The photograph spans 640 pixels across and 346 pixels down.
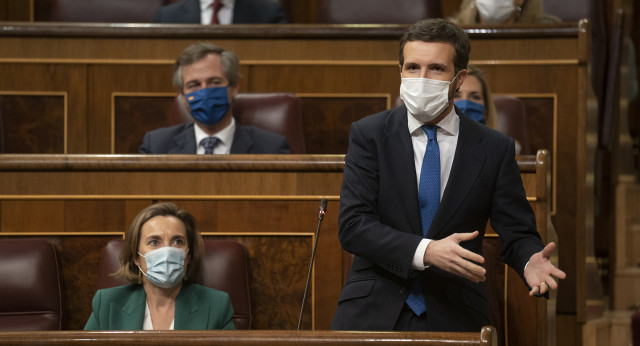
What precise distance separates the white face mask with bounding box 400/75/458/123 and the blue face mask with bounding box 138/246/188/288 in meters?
0.47

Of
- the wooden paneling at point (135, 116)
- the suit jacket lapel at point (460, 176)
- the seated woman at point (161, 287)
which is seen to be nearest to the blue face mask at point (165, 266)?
the seated woman at point (161, 287)

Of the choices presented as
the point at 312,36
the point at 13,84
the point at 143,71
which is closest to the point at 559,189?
the point at 312,36

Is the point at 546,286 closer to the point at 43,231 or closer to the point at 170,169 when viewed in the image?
the point at 170,169

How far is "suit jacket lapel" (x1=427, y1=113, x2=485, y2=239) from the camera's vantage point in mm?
1126

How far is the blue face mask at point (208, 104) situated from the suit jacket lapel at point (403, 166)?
31.4 inches

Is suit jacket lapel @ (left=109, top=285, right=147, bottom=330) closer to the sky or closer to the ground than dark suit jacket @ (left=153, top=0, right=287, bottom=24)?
closer to the ground

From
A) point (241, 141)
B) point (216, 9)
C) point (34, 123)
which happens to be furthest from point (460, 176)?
point (216, 9)

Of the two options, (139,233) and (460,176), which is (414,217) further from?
(139,233)

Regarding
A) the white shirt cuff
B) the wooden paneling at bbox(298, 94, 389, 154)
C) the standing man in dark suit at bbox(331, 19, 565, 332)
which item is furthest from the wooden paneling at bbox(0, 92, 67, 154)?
the white shirt cuff

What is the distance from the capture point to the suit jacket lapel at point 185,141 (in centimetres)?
190

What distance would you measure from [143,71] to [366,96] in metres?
0.50

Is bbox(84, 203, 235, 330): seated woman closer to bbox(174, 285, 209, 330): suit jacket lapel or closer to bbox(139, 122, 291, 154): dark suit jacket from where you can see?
bbox(174, 285, 209, 330): suit jacket lapel

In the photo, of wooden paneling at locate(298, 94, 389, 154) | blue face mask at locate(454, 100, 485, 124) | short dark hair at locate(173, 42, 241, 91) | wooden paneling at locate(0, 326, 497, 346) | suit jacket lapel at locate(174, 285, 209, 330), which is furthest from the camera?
wooden paneling at locate(298, 94, 389, 154)

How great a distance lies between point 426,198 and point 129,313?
54cm
